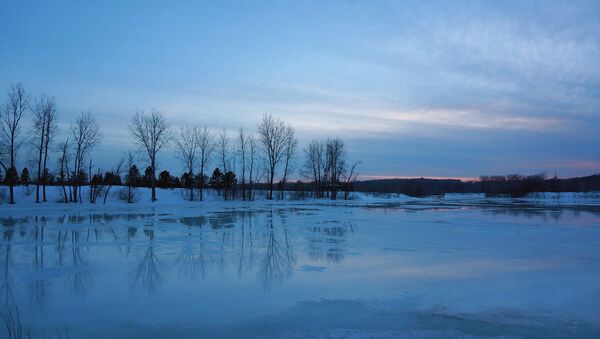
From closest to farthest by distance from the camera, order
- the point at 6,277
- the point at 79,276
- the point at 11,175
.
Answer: the point at 6,277 → the point at 79,276 → the point at 11,175

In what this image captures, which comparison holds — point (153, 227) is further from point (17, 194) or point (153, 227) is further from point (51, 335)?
point (17, 194)

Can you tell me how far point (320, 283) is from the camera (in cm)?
773

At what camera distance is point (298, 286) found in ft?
24.5

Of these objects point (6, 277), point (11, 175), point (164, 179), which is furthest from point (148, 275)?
point (164, 179)

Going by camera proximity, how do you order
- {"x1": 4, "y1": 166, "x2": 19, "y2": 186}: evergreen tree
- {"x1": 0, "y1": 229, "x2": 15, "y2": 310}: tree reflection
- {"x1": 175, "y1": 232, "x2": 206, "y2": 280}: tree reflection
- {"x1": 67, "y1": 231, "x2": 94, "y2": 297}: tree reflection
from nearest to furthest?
1. {"x1": 0, "y1": 229, "x2": 15, "y2": 310}: tree reflection
2. {"x1": 67, "y1": 231, "x2": 94, "y2": 297}: tree reflection
3. {"x1": 175, "y1": 232, "x2": 206, "y2": 280}: tree reflection
4. {"x1": 4, "y1": 166, "x2": 19, "y2": 186}: evergreen tree

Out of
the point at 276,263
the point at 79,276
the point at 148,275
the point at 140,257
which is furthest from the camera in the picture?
the point at 140,257

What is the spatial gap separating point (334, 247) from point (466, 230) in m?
7.79

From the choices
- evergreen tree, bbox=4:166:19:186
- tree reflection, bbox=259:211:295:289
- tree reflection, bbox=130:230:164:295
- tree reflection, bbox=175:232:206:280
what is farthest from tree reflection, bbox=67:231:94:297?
evergreen tree, bbox=4:166:19:186

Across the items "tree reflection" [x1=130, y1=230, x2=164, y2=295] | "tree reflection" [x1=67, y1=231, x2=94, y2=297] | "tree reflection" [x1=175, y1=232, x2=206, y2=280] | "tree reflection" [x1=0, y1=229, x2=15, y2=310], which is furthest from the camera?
"tree reflection" [x1=175, y1=232, x2=206, y2=280]

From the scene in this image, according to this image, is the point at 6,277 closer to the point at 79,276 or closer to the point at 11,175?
the point at 79,276

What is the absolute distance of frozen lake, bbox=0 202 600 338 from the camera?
5.34m

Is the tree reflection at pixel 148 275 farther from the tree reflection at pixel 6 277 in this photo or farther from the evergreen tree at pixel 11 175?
the evergreen tree at pixel 11 175

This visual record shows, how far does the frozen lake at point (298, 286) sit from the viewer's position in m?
5.34

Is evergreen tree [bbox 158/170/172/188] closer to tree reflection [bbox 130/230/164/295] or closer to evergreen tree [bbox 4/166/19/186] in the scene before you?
evergreen tree [bbox 4/166/19/186]
